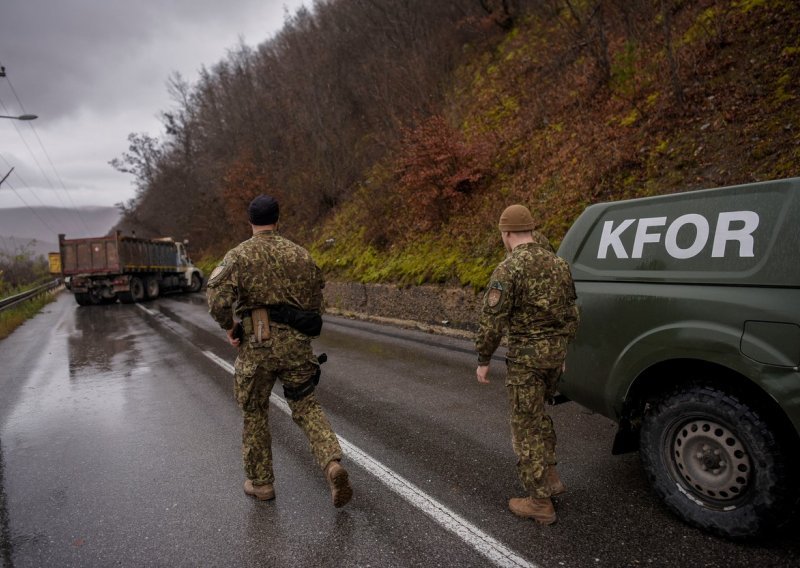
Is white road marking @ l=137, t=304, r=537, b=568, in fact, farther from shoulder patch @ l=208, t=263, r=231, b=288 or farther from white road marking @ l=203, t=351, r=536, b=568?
A: shoulder patch @ l=208, t=263, r=231, b=288

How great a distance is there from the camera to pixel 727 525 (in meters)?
2.65

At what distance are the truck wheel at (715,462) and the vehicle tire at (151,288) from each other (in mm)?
23387

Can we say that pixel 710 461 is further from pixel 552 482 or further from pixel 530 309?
pixel 530 309

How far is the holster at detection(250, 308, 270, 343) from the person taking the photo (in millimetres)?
3270

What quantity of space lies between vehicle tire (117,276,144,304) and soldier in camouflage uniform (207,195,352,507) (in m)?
20.3

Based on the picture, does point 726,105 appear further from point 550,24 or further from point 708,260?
point 550,24

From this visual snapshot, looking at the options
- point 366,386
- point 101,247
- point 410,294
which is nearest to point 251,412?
point 366,386

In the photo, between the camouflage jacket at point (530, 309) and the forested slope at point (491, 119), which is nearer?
the camouflage jacket at point (530, 309)

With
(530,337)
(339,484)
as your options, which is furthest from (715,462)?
(339,484)

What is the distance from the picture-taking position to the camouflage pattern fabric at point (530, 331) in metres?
2.97

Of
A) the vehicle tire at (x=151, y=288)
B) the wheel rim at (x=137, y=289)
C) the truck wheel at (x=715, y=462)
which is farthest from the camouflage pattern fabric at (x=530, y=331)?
the vehicle tire at (x=151, y=288)

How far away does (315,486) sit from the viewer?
3.59 metres

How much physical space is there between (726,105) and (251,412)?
9070mm

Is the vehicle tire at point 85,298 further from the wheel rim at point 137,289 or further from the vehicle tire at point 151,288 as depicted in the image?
the vehicle tire at point 151,288
